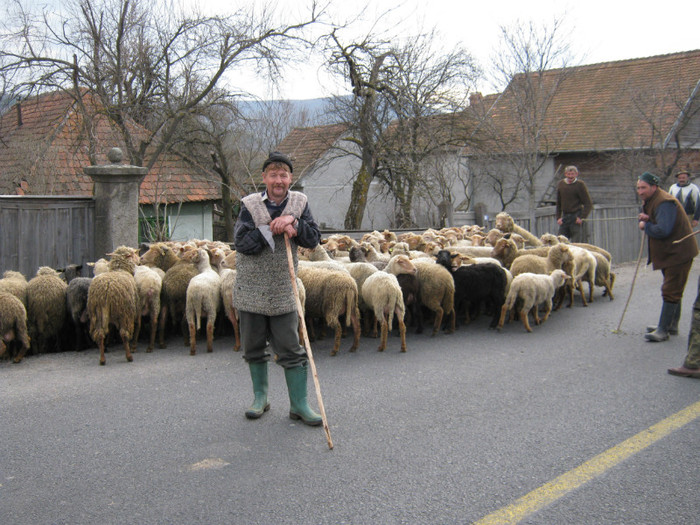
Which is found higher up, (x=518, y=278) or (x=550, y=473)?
(x=518, y=278)

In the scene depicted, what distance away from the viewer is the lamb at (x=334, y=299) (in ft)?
24.9

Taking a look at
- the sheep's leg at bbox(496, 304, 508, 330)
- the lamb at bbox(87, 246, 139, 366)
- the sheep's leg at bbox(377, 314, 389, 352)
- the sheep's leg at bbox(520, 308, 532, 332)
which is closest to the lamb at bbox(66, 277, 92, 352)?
the lamb at bbox(87, 246, 139, 366)

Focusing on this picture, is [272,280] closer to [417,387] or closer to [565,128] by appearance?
[417,387]

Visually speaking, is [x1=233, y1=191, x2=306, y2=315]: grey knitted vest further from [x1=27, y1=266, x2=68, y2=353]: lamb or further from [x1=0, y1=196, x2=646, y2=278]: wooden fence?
[x1=0, y1=196, x2=646, y2=278]: wooden fence

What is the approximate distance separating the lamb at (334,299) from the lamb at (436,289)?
1.18m

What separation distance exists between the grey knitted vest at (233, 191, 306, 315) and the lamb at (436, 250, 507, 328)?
4.31m

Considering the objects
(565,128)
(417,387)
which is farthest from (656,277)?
(565,128)

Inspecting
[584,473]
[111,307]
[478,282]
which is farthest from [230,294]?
[584,473]

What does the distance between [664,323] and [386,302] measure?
342 centimetres

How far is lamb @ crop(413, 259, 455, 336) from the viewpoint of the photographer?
8.62 metres

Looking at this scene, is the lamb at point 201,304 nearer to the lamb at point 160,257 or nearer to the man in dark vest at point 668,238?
the lamb at point 160,257

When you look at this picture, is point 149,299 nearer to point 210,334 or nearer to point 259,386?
point 210,334

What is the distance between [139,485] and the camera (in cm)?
398

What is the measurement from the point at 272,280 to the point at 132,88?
41.9 feet
